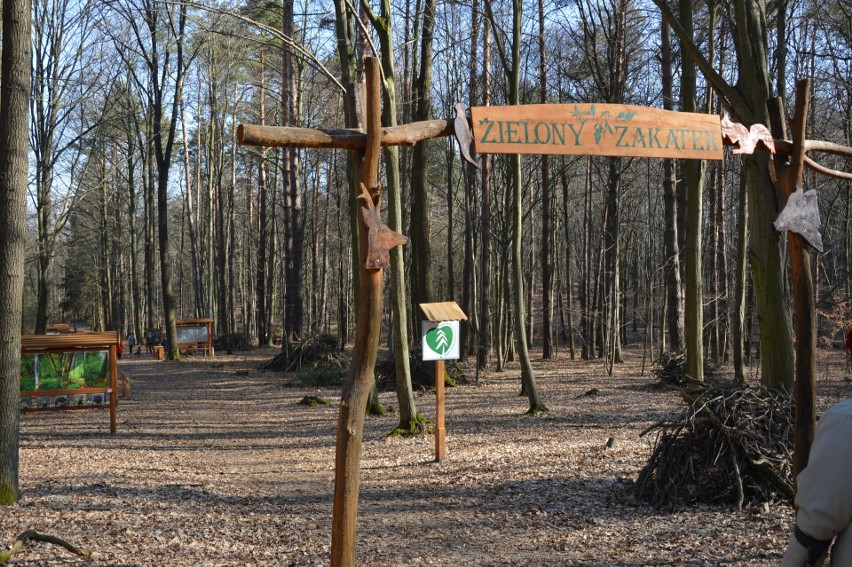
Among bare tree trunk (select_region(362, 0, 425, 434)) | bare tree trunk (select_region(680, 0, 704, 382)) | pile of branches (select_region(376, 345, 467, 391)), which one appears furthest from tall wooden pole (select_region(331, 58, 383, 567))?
pile of branches (select_region(376, 345, 467, 391))

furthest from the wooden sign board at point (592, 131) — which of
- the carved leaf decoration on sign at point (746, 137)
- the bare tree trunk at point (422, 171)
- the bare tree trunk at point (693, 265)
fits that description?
the bare tree trunk at point (422, 171)

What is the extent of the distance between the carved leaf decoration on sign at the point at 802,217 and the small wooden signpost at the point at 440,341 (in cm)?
467

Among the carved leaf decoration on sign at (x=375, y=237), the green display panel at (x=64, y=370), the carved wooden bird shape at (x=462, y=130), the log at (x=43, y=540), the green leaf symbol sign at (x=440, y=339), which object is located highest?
the carved wooden bird shape at (x=462, y=130)

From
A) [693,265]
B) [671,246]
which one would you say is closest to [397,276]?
[693,265]

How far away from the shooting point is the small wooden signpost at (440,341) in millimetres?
9297

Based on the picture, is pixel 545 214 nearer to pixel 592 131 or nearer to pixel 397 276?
pixel 397 276

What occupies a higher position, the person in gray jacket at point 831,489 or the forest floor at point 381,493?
the person in gray jacket at point 831,489

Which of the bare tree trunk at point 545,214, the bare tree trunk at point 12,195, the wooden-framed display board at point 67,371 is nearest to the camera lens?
the bare tree trunk at point 12,195

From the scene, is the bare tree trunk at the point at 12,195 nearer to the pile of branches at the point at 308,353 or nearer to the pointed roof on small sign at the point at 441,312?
the pointed roof on small sign at the point at 441,312

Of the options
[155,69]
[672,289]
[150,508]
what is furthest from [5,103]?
[155,69]

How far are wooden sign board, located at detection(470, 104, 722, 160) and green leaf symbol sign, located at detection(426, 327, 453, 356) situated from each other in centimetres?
463

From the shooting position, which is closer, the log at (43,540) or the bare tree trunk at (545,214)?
the log at (43,540)

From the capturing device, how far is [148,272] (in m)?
31.0

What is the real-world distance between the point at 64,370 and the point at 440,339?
555 cm
